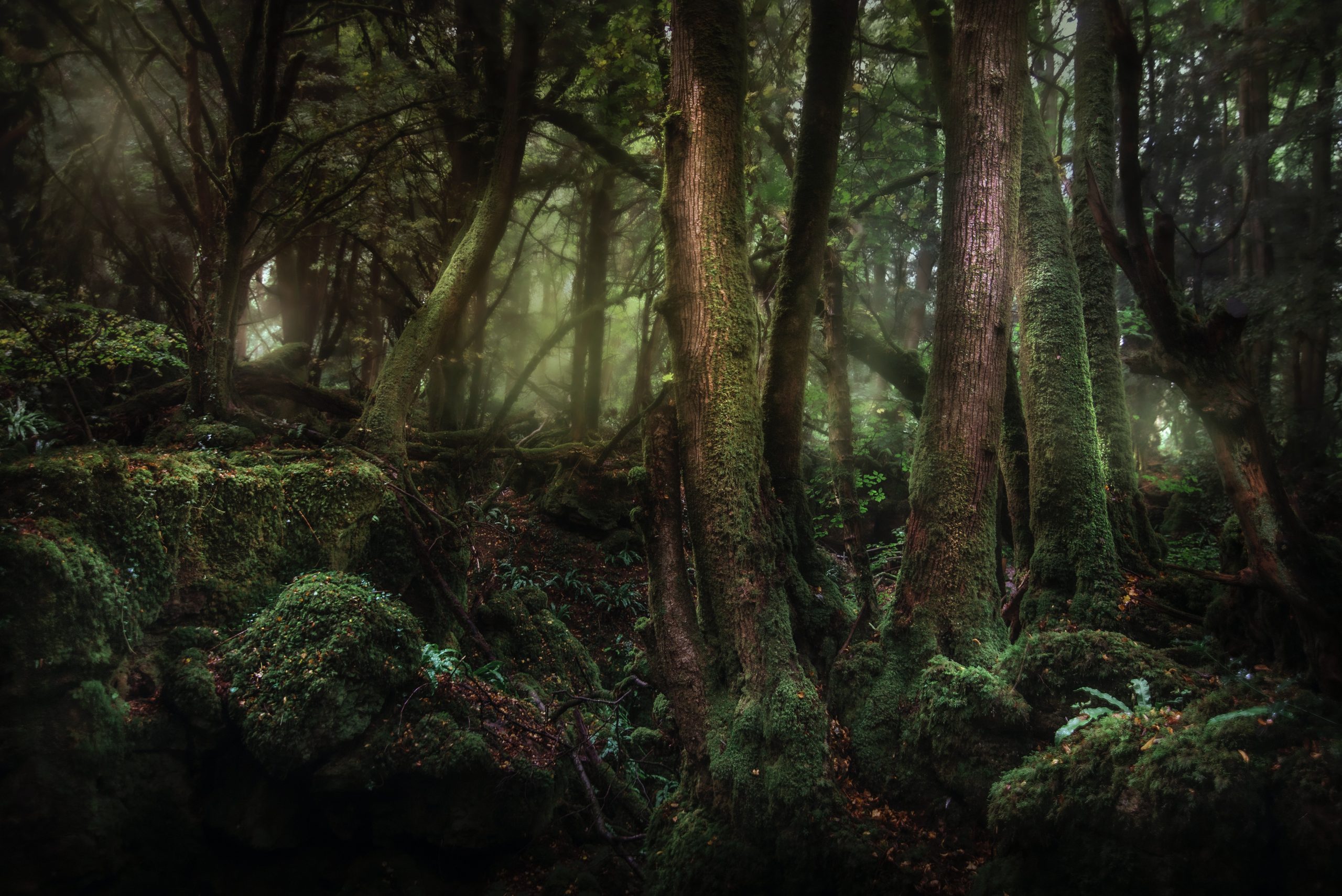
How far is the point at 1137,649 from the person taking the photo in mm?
3678

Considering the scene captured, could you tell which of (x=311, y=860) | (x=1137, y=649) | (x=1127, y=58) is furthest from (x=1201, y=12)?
(x=311, y=860)

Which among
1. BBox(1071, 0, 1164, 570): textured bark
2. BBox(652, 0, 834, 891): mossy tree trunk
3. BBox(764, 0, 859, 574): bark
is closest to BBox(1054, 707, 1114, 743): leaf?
BBox(652, 0, 834, 891): mossy tree trunk

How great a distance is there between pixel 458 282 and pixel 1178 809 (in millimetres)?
7268

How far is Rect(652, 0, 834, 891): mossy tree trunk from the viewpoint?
364cm

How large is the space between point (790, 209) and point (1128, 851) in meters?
4.57

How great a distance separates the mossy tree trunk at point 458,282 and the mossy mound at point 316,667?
221cm

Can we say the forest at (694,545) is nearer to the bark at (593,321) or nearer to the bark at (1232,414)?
the bark at (1232,414)

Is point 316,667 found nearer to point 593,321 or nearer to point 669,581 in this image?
point 669,581

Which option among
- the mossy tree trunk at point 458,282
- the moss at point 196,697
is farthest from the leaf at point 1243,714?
the mossy tree trunk at point 458,282

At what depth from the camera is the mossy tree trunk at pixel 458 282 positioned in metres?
6.76

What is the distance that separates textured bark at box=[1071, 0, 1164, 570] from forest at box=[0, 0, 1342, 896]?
0.04 metres

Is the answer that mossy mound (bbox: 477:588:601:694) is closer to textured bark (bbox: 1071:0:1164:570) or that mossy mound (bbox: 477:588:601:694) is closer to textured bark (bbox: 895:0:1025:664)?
textured bark (bbox: 895:0:1025:664)

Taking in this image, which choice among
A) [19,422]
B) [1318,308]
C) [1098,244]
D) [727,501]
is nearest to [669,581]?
[727,501]

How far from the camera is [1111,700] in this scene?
10.7 feet
